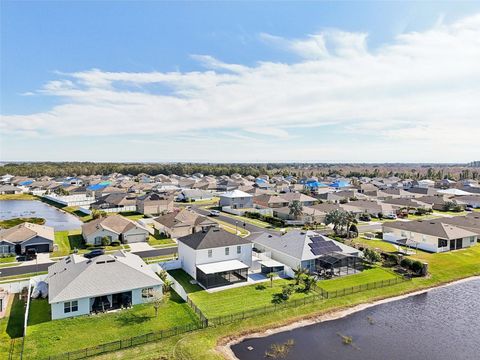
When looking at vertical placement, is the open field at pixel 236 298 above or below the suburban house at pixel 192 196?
below

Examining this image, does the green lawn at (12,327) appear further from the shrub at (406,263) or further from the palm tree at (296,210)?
the palm tree at (296,210)

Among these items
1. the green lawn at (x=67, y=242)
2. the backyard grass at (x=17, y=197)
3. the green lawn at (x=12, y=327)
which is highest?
the green lawn at (x=12, y=327)

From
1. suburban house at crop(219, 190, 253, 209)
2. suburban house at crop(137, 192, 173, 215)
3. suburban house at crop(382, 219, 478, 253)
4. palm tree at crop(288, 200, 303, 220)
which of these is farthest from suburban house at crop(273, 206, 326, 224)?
suburban house at crop(137, 192, 173, 215)

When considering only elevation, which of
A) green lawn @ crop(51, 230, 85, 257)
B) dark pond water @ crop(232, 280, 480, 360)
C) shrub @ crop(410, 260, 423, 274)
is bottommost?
dark pond water @ crop(232, 280, 480, 360)

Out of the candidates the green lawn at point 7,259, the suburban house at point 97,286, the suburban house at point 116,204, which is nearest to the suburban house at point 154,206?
the suburban house at point 116,204

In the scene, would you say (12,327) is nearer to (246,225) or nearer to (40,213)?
(246,225)

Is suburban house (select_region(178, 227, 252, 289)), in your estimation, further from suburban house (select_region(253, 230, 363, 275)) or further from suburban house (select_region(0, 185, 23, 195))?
suburban house (select_region(0, 185, 23, 195))

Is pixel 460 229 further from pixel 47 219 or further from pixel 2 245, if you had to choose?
pixel 47 219
